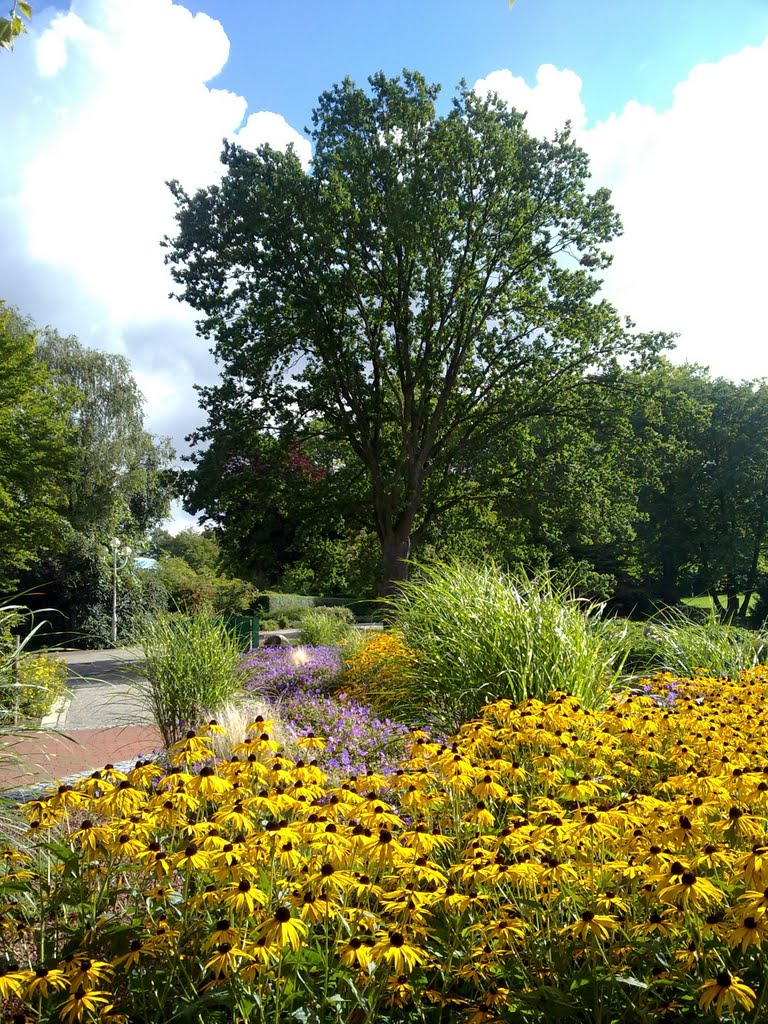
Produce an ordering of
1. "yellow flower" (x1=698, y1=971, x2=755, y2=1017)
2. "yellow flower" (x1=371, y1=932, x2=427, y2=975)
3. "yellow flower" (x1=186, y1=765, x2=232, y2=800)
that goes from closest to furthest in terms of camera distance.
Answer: "yellow flower" (x1=698, y1=971, x2=755, y2=1017) < "yellow flower" (x1=371, y1=932, x2=427, y2=975) < "yellow flower" (x1=186, y1=765, x2=232, y2=800)

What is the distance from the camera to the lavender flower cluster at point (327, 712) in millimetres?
4715

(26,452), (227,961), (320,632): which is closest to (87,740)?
(320,632)

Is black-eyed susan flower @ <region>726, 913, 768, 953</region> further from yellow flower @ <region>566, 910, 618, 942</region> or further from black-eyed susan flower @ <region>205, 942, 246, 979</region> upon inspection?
black-eyed susan flower @ <region>205, 942, 246, 979</region>

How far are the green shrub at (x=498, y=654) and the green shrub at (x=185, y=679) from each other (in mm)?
1601

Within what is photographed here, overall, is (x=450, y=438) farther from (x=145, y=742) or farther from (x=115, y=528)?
(x=115, y=528)

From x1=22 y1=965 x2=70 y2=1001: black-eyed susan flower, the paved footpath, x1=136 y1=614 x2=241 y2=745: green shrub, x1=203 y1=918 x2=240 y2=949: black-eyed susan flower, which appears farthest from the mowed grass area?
x1=22 y1=965 x2=70 y2=1001: black-eyed susan flower

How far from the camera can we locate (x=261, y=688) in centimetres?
797

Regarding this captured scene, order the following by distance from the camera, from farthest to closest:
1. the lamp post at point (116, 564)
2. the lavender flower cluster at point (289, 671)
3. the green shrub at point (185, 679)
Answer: the lamp post at point (116, 564) < the lavender flower cluster at point (289, 671) < the green shrub at point (185, 679)

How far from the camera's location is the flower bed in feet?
5.83

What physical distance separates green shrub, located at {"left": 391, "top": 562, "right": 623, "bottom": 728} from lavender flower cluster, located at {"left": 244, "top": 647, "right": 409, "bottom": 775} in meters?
0.43

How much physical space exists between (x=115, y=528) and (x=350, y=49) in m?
27.0

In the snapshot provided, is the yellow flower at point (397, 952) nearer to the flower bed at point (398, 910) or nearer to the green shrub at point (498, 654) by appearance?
the flower bed at point (398, 910)

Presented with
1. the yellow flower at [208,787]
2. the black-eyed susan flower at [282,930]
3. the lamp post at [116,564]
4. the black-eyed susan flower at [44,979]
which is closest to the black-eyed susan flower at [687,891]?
the black-eyed susan flower at [282,930]

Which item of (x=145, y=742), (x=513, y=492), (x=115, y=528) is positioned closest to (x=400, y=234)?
(x=513, y=492)
